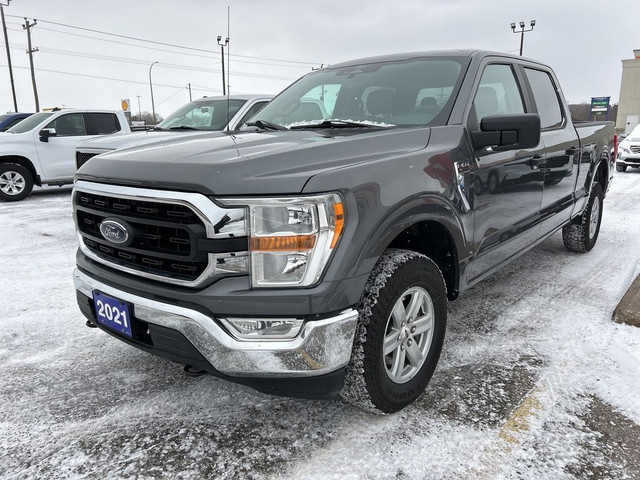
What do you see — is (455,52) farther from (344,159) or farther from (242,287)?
(242,287)

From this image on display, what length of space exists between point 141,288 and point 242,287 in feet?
1.74

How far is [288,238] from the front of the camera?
186 cm

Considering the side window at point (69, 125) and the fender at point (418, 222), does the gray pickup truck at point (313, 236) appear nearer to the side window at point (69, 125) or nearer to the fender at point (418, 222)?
the fender at point (418, 222)

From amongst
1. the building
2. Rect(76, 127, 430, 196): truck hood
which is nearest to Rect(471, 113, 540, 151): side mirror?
Rect(76, 127, 430, 196): truck hood

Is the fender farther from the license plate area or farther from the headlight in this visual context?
the license plate area

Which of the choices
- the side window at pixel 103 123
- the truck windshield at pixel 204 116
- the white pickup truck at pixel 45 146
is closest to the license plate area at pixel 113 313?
the truck windshield at pixel 204 116

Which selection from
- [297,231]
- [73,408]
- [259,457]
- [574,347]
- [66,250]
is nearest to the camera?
[297,231]

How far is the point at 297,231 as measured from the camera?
1865mm

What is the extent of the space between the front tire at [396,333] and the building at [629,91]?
58.7 m

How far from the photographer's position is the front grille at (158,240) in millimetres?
1902

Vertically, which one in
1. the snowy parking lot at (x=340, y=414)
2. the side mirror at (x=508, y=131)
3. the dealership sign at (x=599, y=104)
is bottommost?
the snowy parking lot at (x=340, y=414)

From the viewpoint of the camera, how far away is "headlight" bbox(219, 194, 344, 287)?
6.11ft

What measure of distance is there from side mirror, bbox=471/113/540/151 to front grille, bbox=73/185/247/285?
1.55m

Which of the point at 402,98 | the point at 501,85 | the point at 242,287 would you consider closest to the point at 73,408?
the point at 242,287
